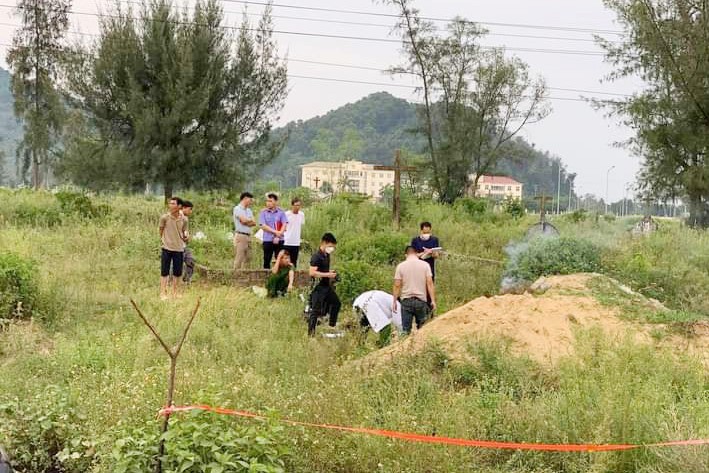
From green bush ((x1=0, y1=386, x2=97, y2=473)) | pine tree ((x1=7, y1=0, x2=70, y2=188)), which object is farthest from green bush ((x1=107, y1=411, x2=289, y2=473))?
pine tree ((x1=7, y1=0, x2=70, y2=188))

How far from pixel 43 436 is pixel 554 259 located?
9033 millimetres

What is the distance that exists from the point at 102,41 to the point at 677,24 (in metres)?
16.4

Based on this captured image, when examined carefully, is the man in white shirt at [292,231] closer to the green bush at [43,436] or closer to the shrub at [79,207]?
the green bush at [43,436]

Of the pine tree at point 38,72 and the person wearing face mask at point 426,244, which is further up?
the pine tree at point 38,72

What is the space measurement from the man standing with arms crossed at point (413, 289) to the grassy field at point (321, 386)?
0.54m

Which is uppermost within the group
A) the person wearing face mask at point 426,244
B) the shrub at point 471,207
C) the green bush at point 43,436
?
the shrub at point 471,207

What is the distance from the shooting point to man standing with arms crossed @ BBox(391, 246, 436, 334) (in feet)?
29.3

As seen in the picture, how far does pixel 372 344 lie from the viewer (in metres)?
8.79

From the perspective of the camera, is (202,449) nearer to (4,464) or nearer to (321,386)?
(4,464)

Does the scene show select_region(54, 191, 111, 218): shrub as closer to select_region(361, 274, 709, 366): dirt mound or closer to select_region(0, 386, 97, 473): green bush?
select_region(361, 274, 709, 366): dirt mound

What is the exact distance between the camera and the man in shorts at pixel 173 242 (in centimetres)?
1081

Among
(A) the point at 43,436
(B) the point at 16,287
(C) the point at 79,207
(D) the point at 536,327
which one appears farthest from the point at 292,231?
(C) the point at 79,207

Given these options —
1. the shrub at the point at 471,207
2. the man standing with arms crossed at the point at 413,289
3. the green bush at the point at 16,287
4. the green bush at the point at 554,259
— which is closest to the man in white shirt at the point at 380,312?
the man standing with arms crossed at the point at 413,289

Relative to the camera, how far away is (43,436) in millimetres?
5125
